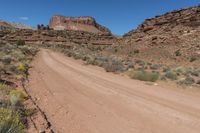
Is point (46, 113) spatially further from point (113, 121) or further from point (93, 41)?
point (93, 41)

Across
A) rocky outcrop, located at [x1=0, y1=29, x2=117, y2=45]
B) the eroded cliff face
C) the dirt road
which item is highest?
the eroded cliff face

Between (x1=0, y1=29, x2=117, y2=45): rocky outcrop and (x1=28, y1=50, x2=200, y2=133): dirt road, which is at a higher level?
(x1=28, y1=50, x2=200, y2=133): dirt road

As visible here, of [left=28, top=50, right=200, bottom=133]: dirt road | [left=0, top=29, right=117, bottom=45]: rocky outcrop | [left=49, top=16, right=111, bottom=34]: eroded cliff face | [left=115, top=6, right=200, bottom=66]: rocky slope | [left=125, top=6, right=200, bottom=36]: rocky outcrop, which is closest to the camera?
[left=28, top=50, right=200, bottom=133]: dirt road

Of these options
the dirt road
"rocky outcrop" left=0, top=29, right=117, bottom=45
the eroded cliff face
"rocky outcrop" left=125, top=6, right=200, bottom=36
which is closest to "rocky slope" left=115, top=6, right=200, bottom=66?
"rocky outcrop" left=125, top=6, right=200, bottom=36

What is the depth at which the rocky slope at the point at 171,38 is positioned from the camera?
111 feet

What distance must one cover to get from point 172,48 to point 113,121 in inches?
1360

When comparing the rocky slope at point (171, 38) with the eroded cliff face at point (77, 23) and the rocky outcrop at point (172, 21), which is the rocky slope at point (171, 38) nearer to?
the rocky outcrop at point (172, 21)

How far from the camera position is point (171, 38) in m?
42.4

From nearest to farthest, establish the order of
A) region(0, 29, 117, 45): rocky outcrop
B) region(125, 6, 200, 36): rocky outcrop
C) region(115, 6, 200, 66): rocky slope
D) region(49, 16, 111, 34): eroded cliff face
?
region(115, 6, 200, 66): rocky slope, region(125, 6, 200, 36): rocky outcrop, region(0, 29, 117, 45): rocky outcrop, region(49, 16, 111, 34): eroded cliff face

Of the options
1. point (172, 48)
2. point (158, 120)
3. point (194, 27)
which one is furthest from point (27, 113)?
point (194, 27)

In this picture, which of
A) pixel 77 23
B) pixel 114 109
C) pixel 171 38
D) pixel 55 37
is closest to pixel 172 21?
pixel 171 38

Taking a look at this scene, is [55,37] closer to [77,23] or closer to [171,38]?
[171,38]

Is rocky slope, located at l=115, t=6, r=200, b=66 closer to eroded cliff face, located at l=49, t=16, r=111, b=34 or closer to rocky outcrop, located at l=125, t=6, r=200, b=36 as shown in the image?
rocky outcrop, located at l=125, t=6, r=200, b=36

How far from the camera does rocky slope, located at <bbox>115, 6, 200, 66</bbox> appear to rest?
111 feet
